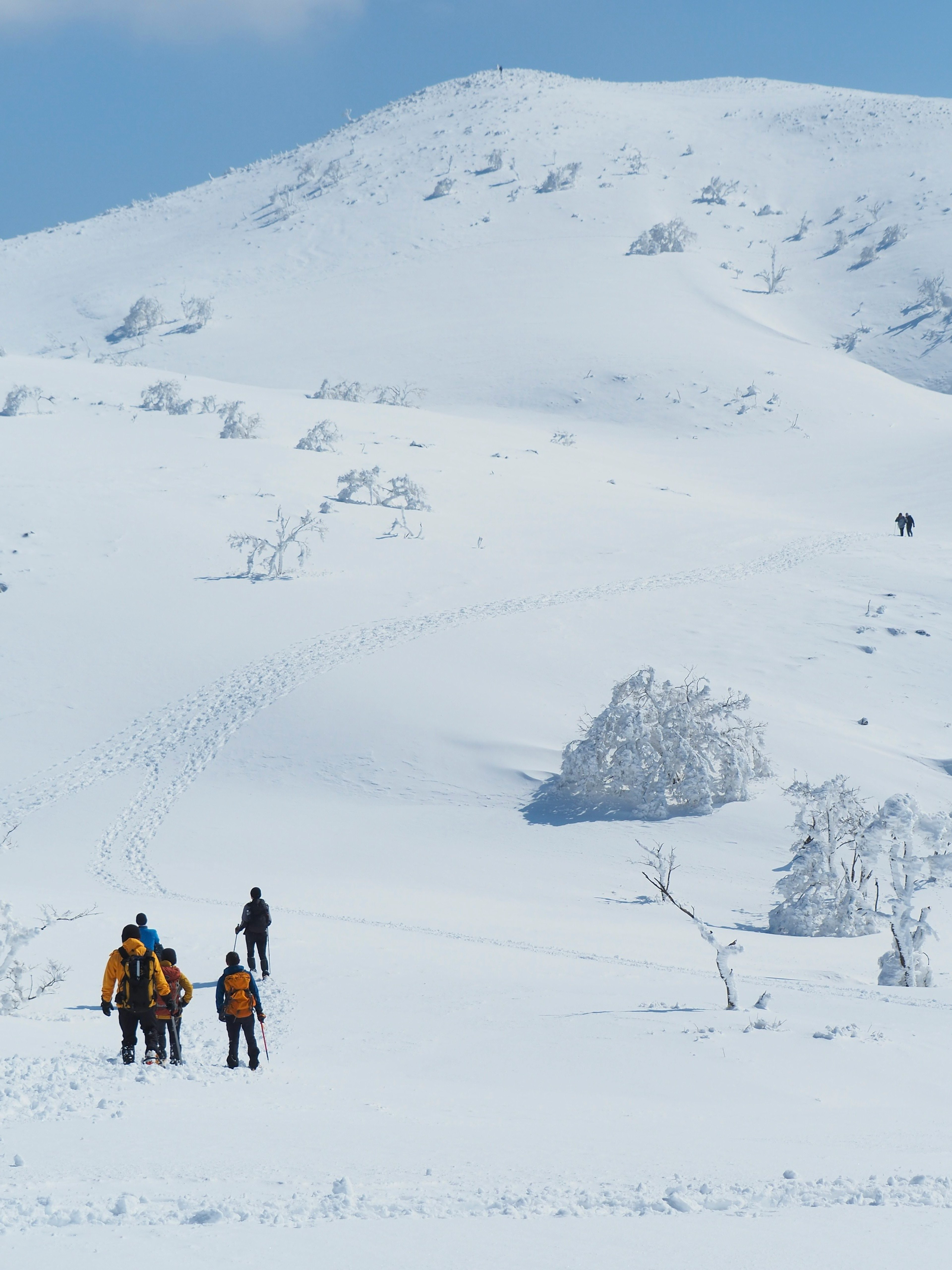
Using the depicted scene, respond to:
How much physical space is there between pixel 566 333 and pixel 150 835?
47.0 meters

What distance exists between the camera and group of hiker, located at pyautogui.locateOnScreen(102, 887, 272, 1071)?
782 cm

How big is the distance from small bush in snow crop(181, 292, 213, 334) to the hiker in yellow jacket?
6297 cm

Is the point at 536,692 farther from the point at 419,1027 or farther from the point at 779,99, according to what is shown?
the point at 779,99

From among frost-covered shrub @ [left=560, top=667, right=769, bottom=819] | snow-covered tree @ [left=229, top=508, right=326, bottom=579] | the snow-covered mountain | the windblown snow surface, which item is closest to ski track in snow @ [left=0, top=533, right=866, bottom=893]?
the windblown snow surface

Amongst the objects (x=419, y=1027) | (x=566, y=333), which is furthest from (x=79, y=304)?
(x=419, y=1027)

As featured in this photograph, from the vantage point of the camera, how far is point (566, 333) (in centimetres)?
5888

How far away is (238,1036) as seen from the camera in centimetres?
784

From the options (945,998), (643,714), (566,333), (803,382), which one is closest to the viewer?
(945,998)

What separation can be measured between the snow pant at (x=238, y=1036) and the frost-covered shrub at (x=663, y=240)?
241ft

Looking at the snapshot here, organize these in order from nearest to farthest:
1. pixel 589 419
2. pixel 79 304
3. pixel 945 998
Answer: pixel 945 998, pixel 589 419, pixel 79 304

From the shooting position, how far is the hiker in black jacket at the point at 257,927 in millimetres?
10812

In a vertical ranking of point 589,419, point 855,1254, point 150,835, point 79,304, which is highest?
point 79,304

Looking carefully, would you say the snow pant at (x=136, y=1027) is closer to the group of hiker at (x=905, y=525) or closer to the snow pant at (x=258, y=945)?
the snow pant at (x=258, y=945)

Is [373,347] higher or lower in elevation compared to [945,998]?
higher
